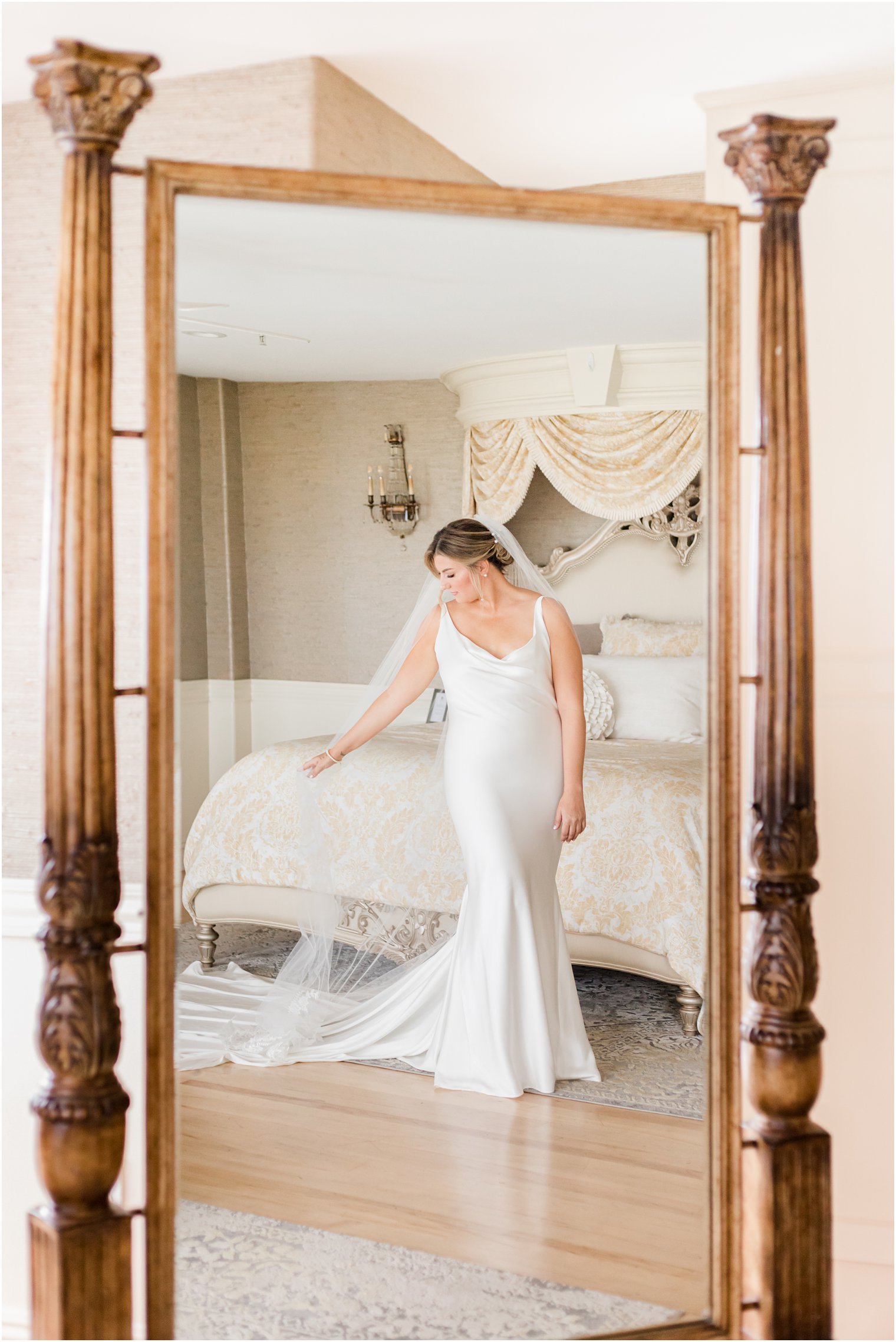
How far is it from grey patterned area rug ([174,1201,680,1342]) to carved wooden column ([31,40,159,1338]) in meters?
0.63

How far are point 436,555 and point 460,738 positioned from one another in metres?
0.58

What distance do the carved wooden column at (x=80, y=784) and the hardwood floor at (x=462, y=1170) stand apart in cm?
107

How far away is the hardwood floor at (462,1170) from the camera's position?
2650 millimetres

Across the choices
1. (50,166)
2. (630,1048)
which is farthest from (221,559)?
(630,1048)

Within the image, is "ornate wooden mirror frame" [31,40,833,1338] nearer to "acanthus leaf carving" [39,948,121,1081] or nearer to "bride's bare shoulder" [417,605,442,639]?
"acanthus leaf carving" [39,948,121,1081]

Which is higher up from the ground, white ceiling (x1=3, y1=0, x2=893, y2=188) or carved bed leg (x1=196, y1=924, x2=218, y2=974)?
white ceiling (x1=3, y1=0, x2=893, y2=188)

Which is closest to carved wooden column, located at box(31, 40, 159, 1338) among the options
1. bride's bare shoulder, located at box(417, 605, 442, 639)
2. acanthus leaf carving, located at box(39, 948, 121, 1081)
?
acanthus leaf carving, located at box(39, 948, 121, 1081)

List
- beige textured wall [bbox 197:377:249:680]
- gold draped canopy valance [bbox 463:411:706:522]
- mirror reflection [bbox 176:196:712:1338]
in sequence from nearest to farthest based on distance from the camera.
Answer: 1. mirror reflection [bbox 176:196:712:1338]
2. gold draped canopy valance [bbox 463:411:706:522]
3. beige textured wall [bbox 197:377:249:680]

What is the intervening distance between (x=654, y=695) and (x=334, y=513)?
1.88m

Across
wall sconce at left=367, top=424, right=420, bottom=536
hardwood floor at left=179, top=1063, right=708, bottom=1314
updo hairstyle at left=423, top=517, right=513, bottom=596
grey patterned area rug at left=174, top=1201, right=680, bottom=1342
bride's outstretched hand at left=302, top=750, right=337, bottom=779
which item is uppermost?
wall sconce at left=367, top=424, right=420, bottom=536

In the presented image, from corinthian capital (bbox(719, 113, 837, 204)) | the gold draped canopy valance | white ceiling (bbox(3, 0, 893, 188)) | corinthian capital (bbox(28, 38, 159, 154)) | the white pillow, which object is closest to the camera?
corinthian capital (bbox(28, 38, 159, 154))

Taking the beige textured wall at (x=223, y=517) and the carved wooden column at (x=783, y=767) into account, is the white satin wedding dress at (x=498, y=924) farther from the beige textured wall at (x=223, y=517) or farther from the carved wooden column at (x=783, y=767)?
the carved wooden column at (x=783, y=767)

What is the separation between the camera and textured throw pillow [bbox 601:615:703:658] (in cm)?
456

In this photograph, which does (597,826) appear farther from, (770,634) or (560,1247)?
(770,634)
